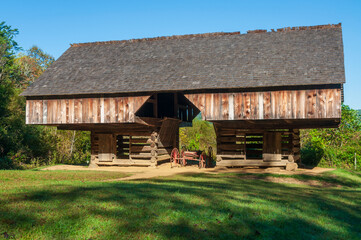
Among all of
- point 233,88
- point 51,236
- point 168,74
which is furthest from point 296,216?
point 168,74

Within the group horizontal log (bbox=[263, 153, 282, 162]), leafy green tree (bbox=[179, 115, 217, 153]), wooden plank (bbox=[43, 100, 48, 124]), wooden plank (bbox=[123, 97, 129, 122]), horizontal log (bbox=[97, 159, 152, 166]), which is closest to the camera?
wooden plank (bbox=[123, 97, 129, 122])

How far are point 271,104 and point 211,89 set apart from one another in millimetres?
2863

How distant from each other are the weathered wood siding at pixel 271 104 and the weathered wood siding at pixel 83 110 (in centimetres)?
323

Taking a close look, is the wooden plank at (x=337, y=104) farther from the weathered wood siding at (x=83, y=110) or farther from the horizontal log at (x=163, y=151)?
the horizontal log at (x=163, y=151)

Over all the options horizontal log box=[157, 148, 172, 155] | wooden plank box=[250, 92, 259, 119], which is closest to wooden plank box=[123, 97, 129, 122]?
horizontal log box=[157, 148, 172, 155]

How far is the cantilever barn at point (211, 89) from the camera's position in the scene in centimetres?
1683

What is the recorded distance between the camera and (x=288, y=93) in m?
16.7

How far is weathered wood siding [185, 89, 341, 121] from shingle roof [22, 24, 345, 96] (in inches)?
22.3

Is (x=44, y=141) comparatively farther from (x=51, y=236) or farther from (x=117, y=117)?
(x=51, y=236)

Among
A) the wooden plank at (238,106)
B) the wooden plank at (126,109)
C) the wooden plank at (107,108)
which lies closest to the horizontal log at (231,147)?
the wooden plank at (238,106)

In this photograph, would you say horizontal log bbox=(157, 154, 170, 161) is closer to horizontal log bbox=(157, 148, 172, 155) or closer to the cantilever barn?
the cantilever barn

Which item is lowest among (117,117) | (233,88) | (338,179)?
(338,179)

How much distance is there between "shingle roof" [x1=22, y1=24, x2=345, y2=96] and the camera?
1722 centimetres

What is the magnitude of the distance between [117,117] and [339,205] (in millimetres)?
11970
